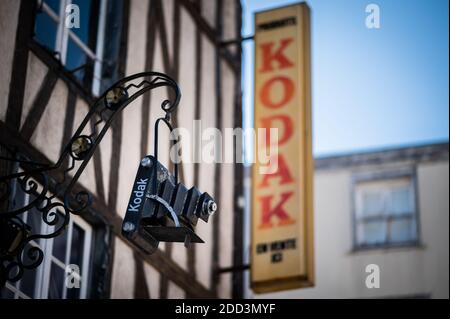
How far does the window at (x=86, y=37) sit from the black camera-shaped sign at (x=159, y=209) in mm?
2639

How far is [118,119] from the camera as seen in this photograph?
10.2 m

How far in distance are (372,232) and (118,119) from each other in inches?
441

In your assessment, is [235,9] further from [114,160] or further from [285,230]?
[114,160]

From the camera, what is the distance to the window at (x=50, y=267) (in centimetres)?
837

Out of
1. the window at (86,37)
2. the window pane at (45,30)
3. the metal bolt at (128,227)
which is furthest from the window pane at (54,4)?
the metal bolt at (128,227)

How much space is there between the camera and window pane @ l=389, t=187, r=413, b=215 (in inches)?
797

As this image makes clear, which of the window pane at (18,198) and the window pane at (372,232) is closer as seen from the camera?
the window pane at (18,198)

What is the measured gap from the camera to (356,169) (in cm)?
2083

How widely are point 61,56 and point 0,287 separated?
2.62 metres

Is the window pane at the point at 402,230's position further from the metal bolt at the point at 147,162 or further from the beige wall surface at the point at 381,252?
the metal bolt at the point at 147,162

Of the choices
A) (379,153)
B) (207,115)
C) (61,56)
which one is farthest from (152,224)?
(379,153)

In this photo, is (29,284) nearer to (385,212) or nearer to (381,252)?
(381,252)

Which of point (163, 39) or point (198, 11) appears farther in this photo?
point (198, 11)

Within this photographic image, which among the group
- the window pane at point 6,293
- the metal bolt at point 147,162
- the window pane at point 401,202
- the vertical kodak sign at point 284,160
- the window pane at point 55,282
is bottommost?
the window pane at point 6,293
